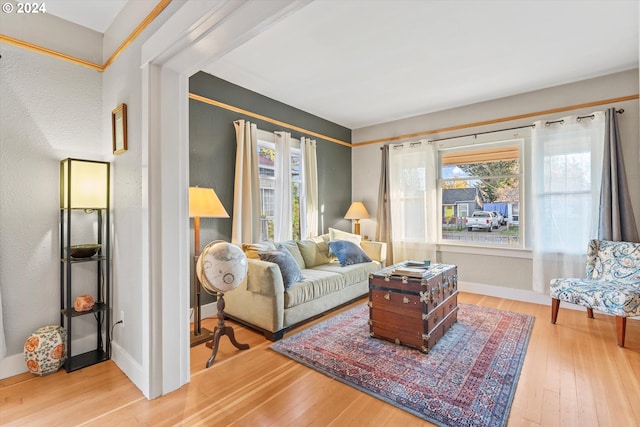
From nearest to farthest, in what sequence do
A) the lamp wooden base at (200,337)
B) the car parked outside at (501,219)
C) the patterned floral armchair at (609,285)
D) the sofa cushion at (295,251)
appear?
the patterned floral armchair at (609,285) < the lamp wooden base at (200,337) < the sofa cushion at (295,251) < the car parked outside at (501,219)

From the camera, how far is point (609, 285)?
2895 mm

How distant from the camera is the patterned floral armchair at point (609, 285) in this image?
2.55 meters

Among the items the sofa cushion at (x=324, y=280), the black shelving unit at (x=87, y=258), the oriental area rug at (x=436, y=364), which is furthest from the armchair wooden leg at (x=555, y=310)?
the black shelving unit at (x=87, y=258)

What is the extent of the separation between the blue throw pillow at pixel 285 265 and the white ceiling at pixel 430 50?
1978mm

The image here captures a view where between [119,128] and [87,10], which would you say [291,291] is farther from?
[87,10]

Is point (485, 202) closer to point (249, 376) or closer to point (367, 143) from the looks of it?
point (367, 143)

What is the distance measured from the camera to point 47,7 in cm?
218

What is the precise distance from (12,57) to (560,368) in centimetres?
468

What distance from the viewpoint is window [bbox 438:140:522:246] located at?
13.5 feet

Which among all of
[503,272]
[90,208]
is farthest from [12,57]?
[503,272]

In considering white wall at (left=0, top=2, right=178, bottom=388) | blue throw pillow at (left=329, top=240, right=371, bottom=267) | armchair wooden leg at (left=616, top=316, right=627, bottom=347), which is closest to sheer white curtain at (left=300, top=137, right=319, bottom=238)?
blue throw pillow at (left=329, top=240, right=371, bottom=267)

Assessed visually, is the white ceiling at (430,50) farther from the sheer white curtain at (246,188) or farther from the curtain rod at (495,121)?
the sheer white curtain at (246,188)

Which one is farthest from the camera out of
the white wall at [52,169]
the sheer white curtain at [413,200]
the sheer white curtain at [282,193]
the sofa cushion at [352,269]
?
the sheer white curtain at [413,200]

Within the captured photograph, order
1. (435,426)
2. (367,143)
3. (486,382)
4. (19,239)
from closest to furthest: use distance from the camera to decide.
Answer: (435,426) → (486,382) → (19,239) → (367,143)
